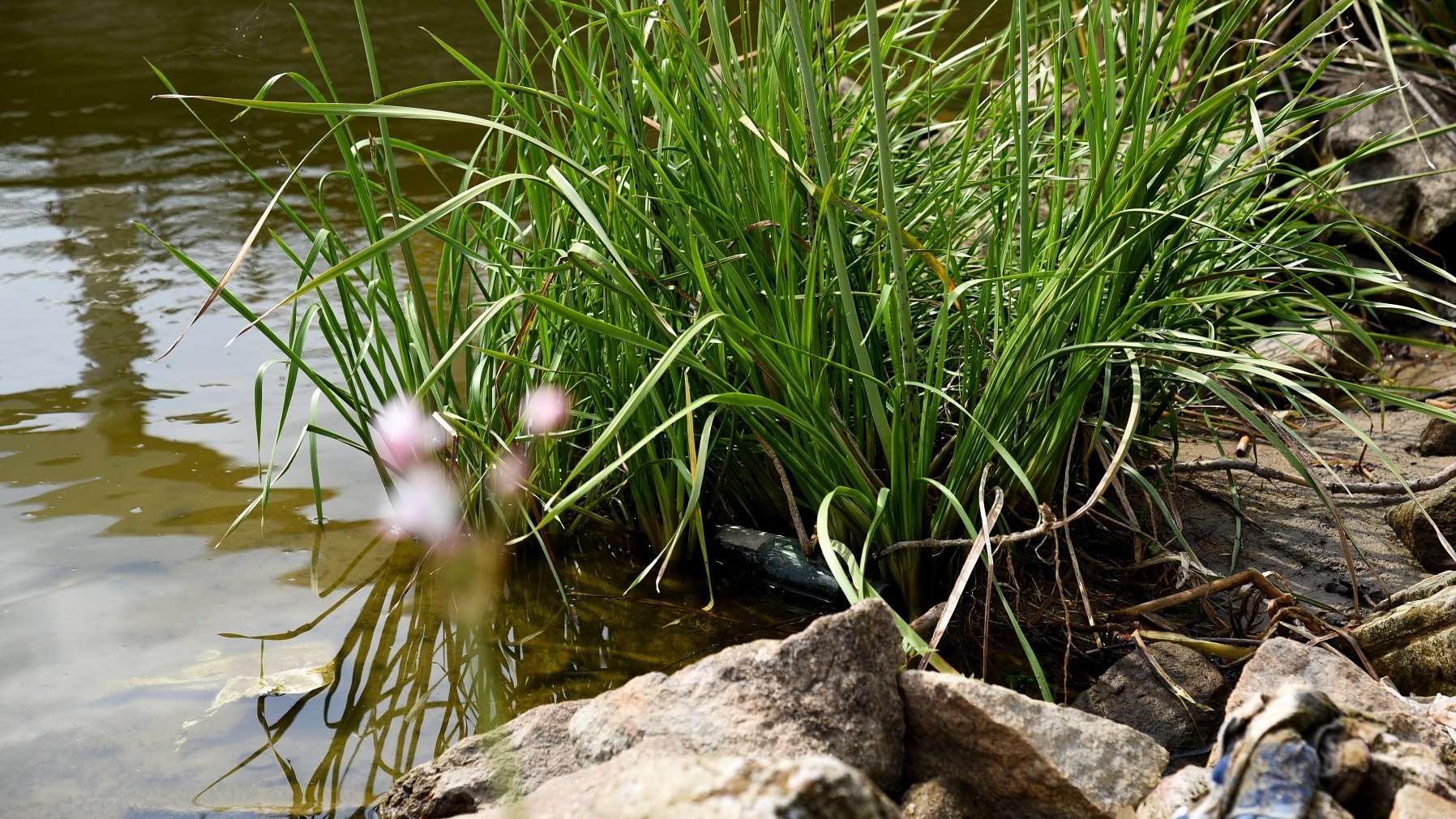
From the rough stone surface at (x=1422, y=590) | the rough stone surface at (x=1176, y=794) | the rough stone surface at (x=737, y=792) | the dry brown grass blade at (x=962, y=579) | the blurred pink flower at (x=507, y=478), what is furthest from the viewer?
the blurred pink flower at (x=507, y=478)

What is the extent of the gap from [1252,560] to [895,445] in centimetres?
76

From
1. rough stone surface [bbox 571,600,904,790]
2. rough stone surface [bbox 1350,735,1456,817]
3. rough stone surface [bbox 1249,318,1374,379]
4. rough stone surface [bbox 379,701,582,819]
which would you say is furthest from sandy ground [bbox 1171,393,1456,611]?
rough stone surface [bbox 379,701,582,819]

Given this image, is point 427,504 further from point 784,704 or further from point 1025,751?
point 1025,751

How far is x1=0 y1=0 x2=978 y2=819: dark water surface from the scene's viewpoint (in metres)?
1.52

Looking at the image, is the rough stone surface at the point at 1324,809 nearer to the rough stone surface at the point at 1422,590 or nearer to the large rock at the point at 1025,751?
the large rock at the point at 1025,751

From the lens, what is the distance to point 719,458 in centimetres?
199

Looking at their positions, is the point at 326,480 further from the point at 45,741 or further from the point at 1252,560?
the point at 1252,560

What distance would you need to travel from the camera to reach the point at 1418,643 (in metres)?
1.52

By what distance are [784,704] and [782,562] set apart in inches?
23.5

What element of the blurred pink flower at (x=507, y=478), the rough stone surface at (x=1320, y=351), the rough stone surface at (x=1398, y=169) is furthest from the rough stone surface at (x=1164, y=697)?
the rough stone surface at (x=1398, y=169)

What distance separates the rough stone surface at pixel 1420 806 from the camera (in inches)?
43.5

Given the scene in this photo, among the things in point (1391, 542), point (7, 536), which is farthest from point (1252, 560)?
point (7, 536)

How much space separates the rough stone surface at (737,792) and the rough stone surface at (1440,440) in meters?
1.84

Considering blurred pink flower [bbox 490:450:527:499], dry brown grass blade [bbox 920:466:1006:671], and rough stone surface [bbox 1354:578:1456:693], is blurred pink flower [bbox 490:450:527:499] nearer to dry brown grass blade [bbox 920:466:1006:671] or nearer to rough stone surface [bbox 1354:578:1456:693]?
dry brown grass blade [bbox 920:466:1006:671]
